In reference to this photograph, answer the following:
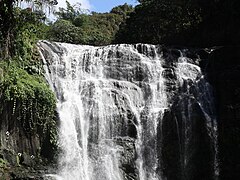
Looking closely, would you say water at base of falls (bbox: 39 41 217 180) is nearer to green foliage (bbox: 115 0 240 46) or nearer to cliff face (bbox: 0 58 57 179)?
cliff face (bbox: 0 58 57 179)

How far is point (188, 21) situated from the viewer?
20328mm

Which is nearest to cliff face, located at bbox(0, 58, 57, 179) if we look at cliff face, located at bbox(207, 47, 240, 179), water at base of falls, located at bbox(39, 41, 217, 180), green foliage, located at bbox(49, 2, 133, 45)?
water at base of falls, located at bbox(39, 41, 217, 180)

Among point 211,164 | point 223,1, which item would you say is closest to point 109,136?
point 211,164

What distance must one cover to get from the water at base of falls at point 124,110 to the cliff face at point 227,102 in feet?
0.97

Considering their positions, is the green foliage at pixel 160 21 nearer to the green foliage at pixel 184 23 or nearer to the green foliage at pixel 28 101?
the green foliage at pixel 184 23

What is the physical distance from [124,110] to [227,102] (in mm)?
3340

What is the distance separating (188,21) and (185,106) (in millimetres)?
8118

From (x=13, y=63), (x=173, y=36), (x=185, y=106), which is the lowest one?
(x=185, y=106)

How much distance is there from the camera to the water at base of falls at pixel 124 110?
39.7 ft

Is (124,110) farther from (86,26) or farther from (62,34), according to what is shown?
(86,26)

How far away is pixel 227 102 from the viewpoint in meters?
13.4

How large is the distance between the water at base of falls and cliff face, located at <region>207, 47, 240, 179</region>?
0.29 meters

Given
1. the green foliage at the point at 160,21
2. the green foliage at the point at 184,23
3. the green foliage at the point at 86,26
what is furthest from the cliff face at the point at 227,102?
the green foliage at the point at 86,26

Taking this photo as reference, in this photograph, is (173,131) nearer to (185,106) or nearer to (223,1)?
(185,106)
